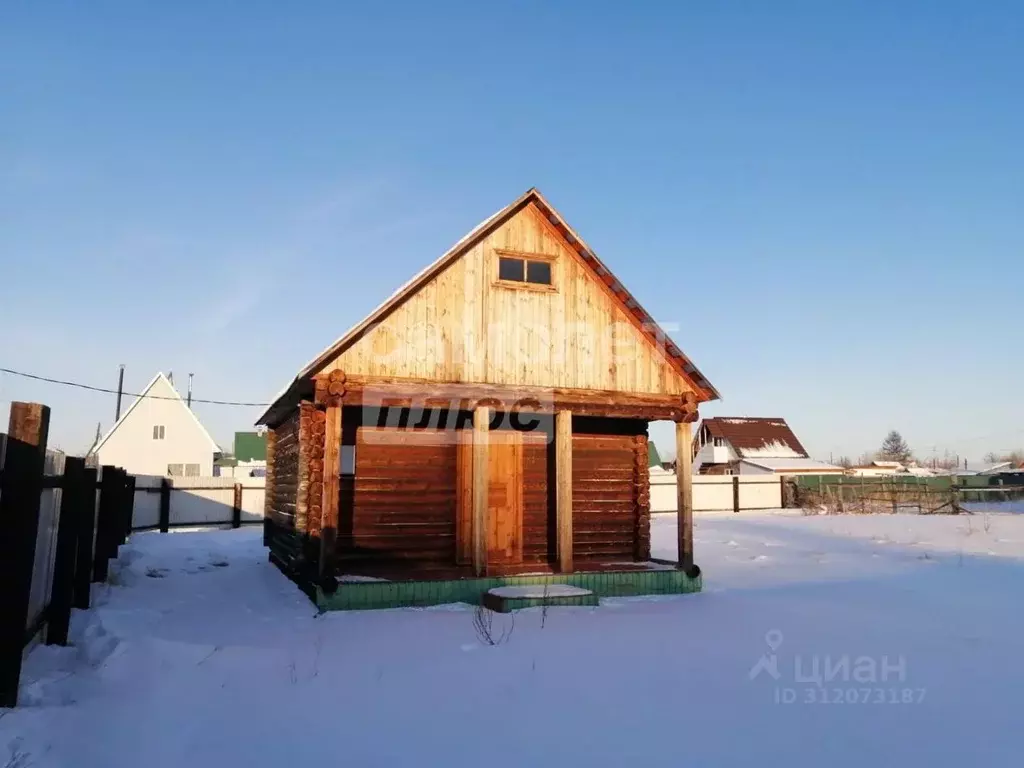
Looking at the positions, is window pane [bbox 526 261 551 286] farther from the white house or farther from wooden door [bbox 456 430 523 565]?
the white house

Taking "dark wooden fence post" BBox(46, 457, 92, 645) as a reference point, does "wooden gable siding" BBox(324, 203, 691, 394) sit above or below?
above

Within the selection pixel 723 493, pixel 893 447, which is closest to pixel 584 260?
pixel 723 493

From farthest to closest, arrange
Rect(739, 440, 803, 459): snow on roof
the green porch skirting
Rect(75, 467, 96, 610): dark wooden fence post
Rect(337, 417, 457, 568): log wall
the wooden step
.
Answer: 1. Rect(739, 440, 803, 459): snow on roof
2. Rect(337, 417, 457, 568): log wall
3. the green porch skirting
4. the wooden step
5. Rect(75, 467, 96, 610): dark wooden fence post

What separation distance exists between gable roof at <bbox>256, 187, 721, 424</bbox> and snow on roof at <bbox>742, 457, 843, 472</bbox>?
132 ft

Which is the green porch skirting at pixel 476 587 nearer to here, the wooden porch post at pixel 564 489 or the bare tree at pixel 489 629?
the wooden porch post at pixel 564 489

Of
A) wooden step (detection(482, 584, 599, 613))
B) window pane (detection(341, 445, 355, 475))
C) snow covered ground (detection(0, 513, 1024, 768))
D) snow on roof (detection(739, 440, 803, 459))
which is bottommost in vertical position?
snow covered ground (detection(0, 513, 1024, 768))

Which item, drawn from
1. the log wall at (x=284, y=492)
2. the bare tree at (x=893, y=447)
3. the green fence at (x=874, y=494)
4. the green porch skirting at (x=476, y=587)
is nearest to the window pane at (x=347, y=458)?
the log wall at (x=284, y=492)

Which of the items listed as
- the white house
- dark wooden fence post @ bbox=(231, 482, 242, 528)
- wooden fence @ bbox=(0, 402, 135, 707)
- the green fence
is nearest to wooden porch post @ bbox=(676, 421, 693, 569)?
wooden fence @ bbox=(0, 402, 135, 707)

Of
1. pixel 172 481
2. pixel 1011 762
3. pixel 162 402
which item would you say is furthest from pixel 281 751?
pixel 162 402

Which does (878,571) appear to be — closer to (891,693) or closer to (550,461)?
(550,461)

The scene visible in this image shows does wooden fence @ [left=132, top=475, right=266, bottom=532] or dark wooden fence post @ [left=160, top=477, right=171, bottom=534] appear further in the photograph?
dark wooden fence post @ [left=160, top=477, right=171, bottom=534]

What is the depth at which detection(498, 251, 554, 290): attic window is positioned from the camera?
514 inches

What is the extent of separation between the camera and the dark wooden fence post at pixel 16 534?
5211 mm

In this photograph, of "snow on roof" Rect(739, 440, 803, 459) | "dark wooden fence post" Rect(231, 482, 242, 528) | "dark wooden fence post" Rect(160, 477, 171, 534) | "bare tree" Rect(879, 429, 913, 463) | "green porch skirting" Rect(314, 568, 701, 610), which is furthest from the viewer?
"bare tree" Rect(879, 429, 913, 463)
